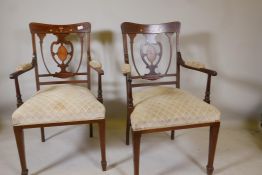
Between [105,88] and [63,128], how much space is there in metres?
0.52

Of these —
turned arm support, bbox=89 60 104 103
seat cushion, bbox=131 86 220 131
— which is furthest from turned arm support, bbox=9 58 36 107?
seat cushion, bbox=131 86 220 131

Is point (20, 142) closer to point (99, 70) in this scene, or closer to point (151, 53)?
point (99, 70)

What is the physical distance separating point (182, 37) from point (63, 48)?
0.98m

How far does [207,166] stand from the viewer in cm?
174

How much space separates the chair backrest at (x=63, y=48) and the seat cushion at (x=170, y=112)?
621 millimetres

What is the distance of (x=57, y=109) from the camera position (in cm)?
156

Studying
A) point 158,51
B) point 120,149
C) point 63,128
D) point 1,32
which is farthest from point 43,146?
point 158,51

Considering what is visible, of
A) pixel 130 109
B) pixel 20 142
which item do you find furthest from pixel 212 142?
pixel 20 142

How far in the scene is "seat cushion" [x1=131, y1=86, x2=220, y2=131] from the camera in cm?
151

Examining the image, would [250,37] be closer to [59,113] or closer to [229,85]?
[229,85]

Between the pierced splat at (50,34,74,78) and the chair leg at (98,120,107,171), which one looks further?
the pierced splat at (50,34,74,78)

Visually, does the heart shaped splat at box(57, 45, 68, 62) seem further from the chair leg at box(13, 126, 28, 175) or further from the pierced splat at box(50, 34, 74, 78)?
the chair leg at box(13, 126, 28, 175)

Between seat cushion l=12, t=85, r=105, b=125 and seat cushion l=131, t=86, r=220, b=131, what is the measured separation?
24 cm

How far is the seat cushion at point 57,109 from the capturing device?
153 cm
